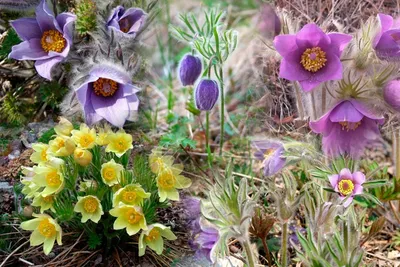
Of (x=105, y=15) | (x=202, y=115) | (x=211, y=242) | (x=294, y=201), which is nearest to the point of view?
(x=294, y=201)

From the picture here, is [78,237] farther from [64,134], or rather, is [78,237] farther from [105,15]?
[105,15]

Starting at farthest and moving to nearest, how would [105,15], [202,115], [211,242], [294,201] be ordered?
[202,115], [105,15], [211,242], [294,201]

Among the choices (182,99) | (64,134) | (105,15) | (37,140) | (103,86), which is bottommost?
(182,99)

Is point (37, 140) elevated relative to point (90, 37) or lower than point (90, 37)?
lower

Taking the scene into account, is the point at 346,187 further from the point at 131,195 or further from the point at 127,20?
the point at 127,20

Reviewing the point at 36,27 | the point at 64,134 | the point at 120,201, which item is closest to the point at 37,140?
the point at 64,134

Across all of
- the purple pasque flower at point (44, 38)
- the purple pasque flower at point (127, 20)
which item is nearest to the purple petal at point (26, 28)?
the purple pasque flower at point (44, 38)

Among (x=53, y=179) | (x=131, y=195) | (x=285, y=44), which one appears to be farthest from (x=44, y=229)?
(x=285, y=44)

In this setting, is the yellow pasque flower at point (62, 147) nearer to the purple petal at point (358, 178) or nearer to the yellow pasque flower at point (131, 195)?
the yellow pasque flower at point (131, 195)
